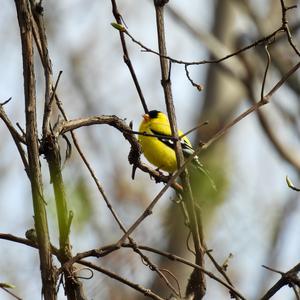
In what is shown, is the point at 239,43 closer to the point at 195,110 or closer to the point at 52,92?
the point at 195,110

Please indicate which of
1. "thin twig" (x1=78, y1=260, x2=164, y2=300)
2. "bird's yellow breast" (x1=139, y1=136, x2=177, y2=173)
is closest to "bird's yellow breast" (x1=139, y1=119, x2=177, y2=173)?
"bird's yellow breast" (x1=139, y1=136, x2=177, y2=173)

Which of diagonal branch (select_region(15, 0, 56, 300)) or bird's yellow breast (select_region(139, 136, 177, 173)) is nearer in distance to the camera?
diagonal branch (select_region(15, 0, 56, 300))

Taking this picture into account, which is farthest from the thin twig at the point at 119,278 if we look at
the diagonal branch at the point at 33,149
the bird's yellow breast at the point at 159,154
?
the bird's yellow breast at the point at 159,154

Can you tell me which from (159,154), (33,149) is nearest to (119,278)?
(33,149)

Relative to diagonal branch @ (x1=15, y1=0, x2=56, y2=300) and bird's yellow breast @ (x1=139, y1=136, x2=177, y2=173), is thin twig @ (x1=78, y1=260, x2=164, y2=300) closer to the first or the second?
diagonal branch @ (x1=15, y1=0, x2=56, y2=300)

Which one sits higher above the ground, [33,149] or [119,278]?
[33,149]

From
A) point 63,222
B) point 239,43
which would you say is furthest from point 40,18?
point 239,43

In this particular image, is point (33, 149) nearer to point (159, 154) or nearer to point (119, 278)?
point (119, 278)

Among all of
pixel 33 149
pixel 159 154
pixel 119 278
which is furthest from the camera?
pixel 159 154

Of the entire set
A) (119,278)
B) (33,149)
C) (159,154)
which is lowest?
(119,278)

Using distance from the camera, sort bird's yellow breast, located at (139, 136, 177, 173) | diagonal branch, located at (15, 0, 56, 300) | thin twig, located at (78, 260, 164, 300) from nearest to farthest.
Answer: diagonal branch, located at (15, 0, 56, 300) < thin twig, located at (78, 260, 164, 300) < bird's yellow breast, located at (139, 136, 177, 173)

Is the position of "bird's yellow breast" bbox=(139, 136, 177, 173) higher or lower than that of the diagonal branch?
higher

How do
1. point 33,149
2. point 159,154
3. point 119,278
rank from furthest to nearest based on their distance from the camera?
point 159,154, point 119,278, point 33,149

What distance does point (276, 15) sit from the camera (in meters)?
12.3
